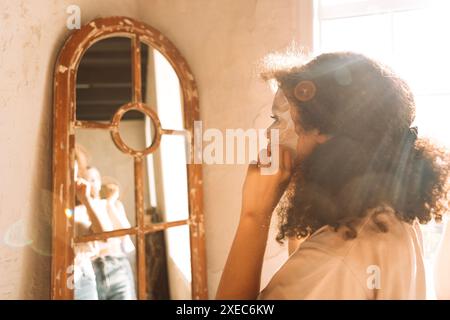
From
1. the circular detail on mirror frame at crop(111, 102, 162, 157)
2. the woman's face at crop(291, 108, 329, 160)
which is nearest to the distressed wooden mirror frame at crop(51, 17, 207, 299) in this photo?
the circular detail on mirror frame at crop(111, 102, 162, 157)

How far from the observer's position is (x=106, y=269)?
3.41ft

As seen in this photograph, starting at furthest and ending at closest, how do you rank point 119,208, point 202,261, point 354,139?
point 202,261, point 119,208, point 354,139

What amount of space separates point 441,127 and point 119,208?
93cm

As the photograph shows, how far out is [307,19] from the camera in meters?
1.16

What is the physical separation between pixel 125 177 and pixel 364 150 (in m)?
0.70

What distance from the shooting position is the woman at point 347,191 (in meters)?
0.52

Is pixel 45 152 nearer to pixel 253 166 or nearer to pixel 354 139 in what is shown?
pixel 253 166

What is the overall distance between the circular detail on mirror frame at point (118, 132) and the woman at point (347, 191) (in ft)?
1.69

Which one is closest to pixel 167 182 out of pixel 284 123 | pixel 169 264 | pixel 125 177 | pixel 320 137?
pixel 125 177

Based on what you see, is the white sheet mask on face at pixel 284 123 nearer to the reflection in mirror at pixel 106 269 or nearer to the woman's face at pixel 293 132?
the woman's face at pixel 293 132

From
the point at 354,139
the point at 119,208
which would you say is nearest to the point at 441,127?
the point at 354,139

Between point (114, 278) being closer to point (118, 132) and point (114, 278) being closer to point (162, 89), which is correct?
point (118, 132)

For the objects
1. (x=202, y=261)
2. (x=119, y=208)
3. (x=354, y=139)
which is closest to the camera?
(x=354, y=139)

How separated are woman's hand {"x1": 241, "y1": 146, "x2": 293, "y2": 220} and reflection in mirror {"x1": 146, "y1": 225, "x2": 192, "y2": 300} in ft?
1.81
